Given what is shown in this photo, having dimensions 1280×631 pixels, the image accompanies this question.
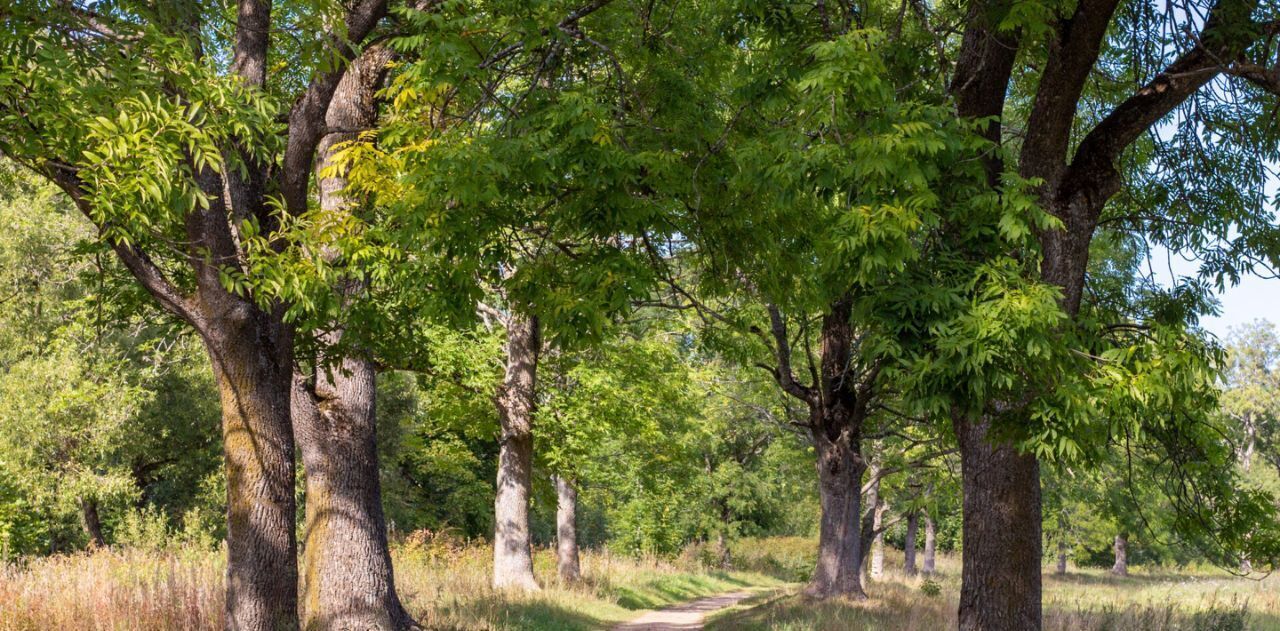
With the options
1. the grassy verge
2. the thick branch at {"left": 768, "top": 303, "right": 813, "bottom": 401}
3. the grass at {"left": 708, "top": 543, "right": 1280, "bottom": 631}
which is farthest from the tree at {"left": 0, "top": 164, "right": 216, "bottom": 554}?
the grass at {"left": 708, "top": 543, "right": 1280, "bottom": 631}

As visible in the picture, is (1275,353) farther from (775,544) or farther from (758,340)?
(758,340)

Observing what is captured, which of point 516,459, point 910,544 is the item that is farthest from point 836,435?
point 910,544

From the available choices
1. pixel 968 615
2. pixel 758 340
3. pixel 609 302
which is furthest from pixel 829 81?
pixel 758 340

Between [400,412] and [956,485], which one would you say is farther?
[400,412]

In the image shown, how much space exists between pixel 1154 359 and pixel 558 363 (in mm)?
16128

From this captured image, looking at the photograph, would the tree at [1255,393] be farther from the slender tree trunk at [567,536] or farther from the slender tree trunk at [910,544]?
the slender tree trunk at [567,536]

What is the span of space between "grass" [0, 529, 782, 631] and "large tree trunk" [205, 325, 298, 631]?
214 centimetres

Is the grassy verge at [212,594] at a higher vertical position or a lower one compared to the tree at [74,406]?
lower

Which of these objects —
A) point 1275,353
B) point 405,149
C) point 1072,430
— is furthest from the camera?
point 1275,353

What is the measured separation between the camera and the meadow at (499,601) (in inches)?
389

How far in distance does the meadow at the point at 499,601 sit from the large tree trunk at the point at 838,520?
658 millimetres

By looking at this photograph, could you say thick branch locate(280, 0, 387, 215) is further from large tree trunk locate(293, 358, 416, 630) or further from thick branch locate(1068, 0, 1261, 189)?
thick branch locate(1068, 0, 1261, 189)

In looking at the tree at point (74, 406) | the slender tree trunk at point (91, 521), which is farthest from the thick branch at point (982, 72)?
the slender tree trunk at point (91, 521)

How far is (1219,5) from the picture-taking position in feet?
27.7
